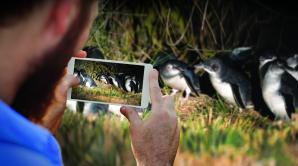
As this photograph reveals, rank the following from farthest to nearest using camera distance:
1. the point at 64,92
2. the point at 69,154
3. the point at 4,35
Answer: the point at 69,154 < the point at 64,92 < the point at 4,35

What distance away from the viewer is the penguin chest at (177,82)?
323 cm

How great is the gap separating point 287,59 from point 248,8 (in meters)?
0.37

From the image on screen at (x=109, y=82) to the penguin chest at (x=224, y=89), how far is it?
179cm

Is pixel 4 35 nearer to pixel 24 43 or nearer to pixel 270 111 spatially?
pixel 24 43

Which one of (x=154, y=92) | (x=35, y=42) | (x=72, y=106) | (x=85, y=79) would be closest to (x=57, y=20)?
(x=35, y=42)

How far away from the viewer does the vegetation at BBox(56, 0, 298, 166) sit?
3.11 metres

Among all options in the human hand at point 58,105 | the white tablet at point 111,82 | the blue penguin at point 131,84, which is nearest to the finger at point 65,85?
the human hand at point 58,105

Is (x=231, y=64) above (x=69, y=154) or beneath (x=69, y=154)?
above

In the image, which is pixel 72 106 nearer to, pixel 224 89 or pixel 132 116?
pixel 224 89

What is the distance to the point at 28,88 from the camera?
0.46 m

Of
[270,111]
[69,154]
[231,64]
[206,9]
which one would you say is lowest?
[69,154]

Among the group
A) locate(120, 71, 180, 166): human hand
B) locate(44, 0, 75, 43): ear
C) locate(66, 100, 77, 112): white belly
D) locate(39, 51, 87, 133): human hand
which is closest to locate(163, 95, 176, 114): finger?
locate(120, 71, 180, 166): human hand

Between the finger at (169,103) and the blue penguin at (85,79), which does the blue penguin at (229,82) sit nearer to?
the blue penguin at (85,79)

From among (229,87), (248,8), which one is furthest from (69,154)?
(248,8)
